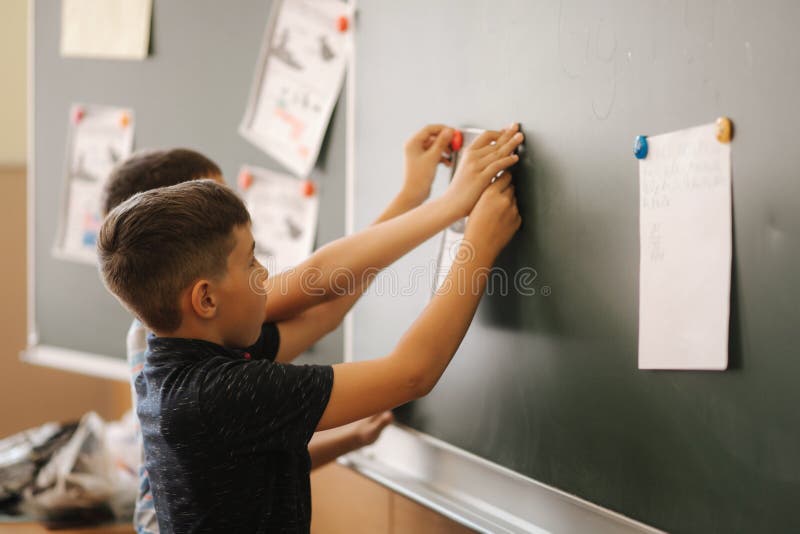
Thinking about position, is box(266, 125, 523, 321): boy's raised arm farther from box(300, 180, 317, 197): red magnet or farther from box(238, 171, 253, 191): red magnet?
box(238, 171, 253, 191): red magnet

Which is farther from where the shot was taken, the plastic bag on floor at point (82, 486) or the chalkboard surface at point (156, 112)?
the plastic bag on floor at point (82, 486)

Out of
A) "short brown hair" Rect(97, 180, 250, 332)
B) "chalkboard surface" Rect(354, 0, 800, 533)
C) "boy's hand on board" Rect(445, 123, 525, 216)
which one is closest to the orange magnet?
"chalkboard surface" Rect(354, 0, 800, 533)

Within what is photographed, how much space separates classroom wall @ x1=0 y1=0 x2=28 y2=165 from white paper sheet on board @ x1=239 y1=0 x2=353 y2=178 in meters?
1.54

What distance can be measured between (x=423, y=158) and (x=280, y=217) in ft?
1.58

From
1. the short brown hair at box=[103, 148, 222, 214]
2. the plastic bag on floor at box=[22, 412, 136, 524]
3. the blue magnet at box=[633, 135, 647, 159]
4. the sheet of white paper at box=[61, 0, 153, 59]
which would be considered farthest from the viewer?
the sheet of white paper at box=[61, 0, 153, 59]

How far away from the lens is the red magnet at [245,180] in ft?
5.53

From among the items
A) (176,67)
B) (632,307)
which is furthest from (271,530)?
(176,67)

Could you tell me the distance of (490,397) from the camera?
3.84ft

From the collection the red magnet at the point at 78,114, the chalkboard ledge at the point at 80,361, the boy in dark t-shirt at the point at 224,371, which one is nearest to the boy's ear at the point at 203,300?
the boy in dark t-shirt at the point at 224,371

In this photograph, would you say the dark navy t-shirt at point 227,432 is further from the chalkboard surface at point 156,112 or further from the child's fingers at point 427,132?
the chalkboard surface at point 156,112

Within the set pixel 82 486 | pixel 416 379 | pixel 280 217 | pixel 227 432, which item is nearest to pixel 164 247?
pixel 227 432

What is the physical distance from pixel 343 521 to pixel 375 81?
848mm

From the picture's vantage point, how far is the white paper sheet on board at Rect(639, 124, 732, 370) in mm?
835

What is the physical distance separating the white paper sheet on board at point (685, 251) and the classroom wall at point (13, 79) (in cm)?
251
